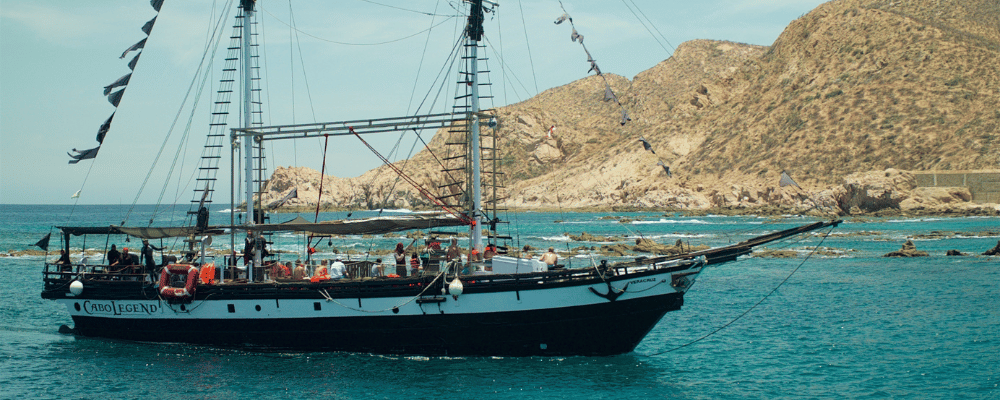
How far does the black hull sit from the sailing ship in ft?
0.11

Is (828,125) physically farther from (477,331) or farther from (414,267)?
(477,331)

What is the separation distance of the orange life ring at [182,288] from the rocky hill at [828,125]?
73.5 m

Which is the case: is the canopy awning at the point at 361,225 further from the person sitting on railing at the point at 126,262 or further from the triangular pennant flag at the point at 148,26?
the triangular pennant flag at the point at 148,26

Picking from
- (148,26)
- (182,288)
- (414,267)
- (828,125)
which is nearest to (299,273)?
(414,267)

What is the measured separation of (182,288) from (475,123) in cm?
953

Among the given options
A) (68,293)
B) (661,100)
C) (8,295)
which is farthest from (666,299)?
(661,100)

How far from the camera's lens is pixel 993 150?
93188mm

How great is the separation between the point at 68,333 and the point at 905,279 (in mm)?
36005

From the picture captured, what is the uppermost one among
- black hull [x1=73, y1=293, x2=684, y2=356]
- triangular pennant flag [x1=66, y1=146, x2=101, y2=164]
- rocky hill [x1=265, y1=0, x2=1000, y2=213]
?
rocky hill [x1=265, y1=0, x2=1000, y2=213]

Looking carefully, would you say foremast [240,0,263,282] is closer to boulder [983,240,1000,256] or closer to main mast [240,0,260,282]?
main mast [240,0,260,282]

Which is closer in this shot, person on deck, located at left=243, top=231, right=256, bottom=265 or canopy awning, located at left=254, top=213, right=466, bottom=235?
canopy awning, located at left=254, top=213, right=466, bottom=235

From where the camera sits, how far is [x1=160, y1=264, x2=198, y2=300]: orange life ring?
21094mm

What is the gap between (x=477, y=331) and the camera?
19469mm

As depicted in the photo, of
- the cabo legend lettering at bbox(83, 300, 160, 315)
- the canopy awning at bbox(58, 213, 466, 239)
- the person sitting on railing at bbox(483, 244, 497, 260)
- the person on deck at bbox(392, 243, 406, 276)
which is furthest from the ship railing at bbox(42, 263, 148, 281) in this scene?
the person sitting on railing at bbox(483, 244, 497, 260)
